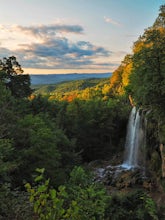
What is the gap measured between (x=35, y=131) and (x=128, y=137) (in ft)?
60.9

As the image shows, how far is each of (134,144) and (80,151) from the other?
10.5 m

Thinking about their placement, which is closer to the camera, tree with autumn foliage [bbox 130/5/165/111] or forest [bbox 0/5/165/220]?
forest [bbox 0/5/165/220]

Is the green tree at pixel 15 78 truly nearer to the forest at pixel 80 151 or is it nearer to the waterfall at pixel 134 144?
the forest at pixel 80 151

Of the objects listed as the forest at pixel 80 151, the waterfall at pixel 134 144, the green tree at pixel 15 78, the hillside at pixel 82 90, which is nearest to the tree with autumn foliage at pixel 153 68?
the forest at pixel 80 151

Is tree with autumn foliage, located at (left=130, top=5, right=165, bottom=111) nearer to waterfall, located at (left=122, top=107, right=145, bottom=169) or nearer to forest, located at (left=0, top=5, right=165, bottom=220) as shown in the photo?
forest, located at (left=0, top=5, right=165, bottom=220)

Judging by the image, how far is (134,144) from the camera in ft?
106

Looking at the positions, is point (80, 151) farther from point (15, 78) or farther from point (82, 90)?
point (82, 90)

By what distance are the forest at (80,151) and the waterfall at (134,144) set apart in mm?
1430

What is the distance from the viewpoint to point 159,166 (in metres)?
26.2

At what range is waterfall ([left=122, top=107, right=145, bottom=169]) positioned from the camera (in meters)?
30.8

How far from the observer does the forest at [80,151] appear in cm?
528

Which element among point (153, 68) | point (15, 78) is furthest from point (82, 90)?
point (153, 68)

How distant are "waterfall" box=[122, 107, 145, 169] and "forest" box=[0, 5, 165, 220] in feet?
4.69

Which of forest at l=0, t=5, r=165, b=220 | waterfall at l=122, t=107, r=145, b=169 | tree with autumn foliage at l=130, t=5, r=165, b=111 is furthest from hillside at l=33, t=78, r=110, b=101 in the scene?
tree with autumn foliage at l=130, t=5, r=165, b=111
